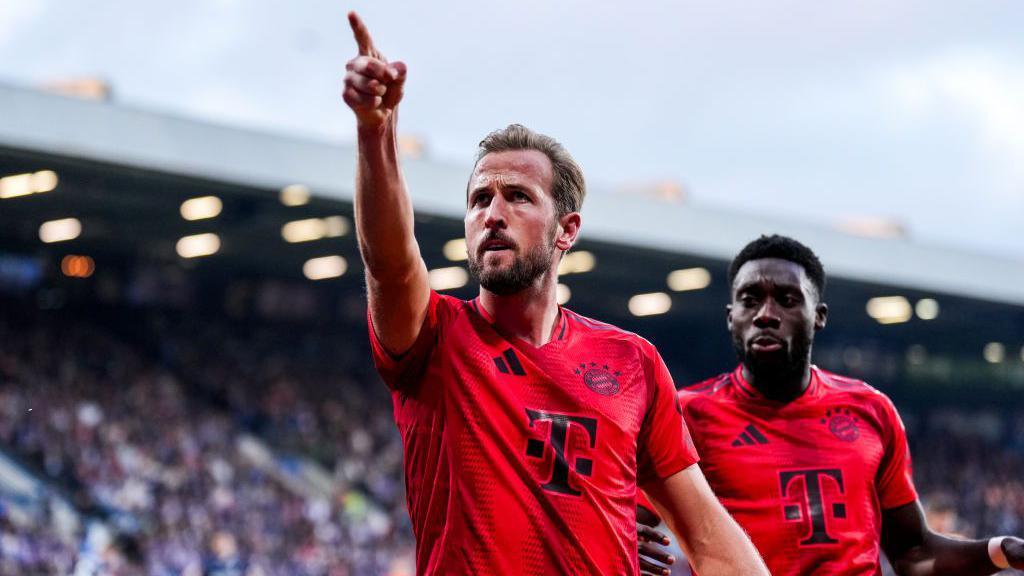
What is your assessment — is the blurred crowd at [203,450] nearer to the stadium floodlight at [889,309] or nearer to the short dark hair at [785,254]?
the stadium floodlight at [889,309]

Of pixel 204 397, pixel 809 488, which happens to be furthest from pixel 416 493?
pixel 204 397

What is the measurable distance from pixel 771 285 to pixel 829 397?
1.72 feet

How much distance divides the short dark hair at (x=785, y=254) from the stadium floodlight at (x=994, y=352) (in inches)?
1257

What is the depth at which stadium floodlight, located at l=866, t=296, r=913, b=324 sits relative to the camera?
96.1 ft

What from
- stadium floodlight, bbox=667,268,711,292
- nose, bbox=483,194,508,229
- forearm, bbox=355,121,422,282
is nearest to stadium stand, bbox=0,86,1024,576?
stadium floodlight, bbox=667,268,711,292

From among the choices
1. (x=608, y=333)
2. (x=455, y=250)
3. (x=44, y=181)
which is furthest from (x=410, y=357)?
(x=455, y=250)

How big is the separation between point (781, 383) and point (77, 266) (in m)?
23.6

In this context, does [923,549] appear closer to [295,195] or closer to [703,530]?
[703,530]

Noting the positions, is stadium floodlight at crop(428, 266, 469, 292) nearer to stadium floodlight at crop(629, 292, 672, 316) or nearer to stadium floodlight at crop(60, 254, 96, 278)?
stadium floodlight at crop(629, 292, 672, 316)

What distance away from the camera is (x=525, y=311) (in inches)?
140

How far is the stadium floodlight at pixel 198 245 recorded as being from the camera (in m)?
25.5

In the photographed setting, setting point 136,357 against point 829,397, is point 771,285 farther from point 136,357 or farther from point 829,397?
point 136,357

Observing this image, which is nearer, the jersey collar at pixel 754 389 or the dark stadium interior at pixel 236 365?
the jersey collar at pixel 754 389

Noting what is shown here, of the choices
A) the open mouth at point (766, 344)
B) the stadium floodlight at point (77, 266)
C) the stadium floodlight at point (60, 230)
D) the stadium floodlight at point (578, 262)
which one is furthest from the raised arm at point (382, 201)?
the stadium floodlight at point (77, 266)
